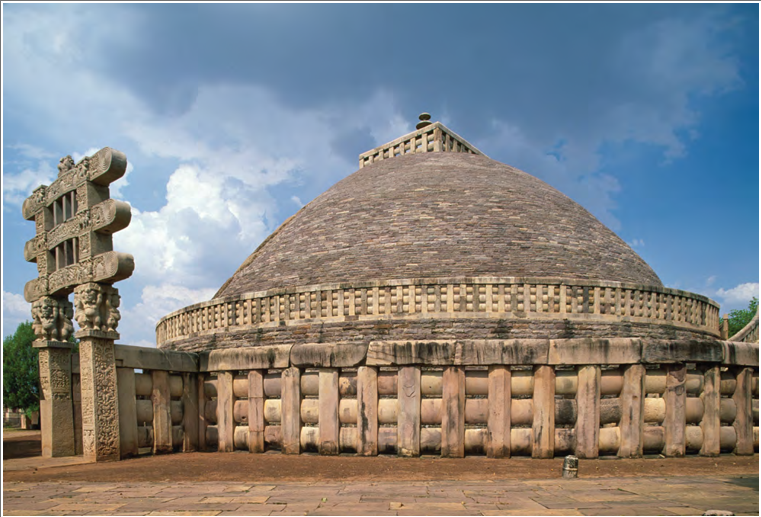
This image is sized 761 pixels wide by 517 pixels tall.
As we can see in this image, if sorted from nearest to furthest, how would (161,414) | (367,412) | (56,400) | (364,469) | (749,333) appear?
(364,469)
(367,412)
(161,414)
(56,400)
(749,333)

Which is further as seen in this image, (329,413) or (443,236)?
(443,236)

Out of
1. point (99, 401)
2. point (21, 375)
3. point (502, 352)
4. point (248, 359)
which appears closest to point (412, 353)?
point (502, 352)

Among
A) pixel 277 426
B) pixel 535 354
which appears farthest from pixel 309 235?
pixel 535 354

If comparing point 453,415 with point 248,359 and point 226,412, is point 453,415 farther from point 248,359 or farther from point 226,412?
point 226,412

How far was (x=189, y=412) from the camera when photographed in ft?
29.6

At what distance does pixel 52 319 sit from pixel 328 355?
5568 mm

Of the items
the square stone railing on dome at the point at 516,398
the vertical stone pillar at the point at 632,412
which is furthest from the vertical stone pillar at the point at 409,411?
the vertical stone pillar at the point at 632,412

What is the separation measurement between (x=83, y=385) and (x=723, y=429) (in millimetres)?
8674

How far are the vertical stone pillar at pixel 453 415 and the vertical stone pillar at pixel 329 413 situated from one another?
1418 mm

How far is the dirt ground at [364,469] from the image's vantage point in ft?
20.5

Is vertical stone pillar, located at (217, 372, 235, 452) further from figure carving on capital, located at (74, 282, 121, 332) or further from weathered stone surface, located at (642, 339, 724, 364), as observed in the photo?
weathered stone surface, located at (642, 339, 724, 364)

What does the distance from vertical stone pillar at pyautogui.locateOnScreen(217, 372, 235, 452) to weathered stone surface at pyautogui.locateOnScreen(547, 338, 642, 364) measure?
15.1ft

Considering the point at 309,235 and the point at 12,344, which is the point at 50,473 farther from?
the point at 12,344

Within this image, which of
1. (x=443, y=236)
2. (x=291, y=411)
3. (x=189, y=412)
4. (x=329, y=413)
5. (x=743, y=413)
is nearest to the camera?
(x=329, y=413)
